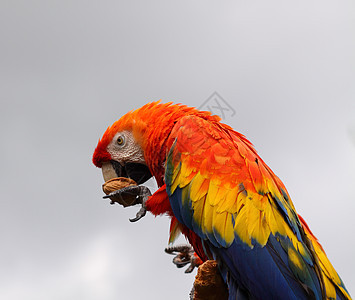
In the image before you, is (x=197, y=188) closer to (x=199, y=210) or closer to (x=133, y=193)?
(x=199, y=210)

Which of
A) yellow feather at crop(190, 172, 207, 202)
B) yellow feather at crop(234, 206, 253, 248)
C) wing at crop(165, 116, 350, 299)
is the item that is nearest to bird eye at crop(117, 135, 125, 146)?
wing at crop(165, 116, 350, 299)

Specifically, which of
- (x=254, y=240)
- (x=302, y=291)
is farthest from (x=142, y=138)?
(x=302, y=291)

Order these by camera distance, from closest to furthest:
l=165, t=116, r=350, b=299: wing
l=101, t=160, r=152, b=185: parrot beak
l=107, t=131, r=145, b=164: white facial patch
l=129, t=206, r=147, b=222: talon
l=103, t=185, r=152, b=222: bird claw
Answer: l=165, t=116, r=350, b=299: wing → l=129, t=206, r=147, b=222: talon → l=103, t=185, r=152, b=222: bird claw → l=107, t=131, r=145, b=164: white facial patch → l=101, t=160, r=152, b=185: parrot beak

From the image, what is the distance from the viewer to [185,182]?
11.8ft

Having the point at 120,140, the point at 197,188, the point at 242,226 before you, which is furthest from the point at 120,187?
the point at 242,226

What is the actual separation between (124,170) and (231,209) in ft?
4.53

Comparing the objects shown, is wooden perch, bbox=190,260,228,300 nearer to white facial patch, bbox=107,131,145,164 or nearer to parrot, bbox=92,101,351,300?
parrot, bbox=92,101,351,300

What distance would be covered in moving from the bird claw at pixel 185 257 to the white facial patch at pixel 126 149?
2.86ft

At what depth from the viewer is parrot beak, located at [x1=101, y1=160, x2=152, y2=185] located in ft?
14.6

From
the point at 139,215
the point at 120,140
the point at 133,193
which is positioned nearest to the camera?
the point at 139,215

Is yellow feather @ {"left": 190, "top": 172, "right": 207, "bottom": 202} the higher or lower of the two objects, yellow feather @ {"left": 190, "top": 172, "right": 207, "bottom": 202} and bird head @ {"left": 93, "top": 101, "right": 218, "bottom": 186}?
the lower

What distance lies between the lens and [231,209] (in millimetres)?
3408

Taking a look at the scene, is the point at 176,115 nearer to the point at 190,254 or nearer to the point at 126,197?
the point at 126,197

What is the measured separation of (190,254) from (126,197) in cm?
92
